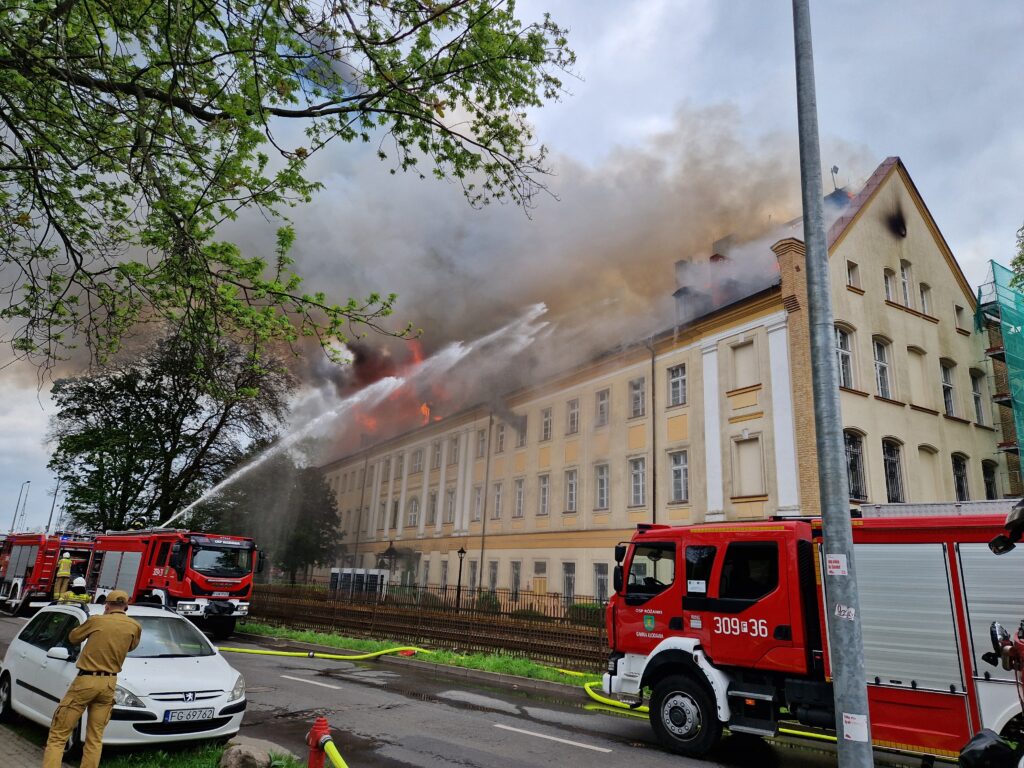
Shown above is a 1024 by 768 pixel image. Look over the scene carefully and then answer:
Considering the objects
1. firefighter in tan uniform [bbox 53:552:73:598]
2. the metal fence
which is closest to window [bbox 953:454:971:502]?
the metal fence

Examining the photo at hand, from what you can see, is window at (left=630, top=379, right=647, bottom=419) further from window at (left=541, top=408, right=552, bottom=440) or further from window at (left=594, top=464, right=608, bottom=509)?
window at (left=541, top=408, right=552, bottom=440)

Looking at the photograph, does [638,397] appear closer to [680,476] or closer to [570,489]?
[680,476]

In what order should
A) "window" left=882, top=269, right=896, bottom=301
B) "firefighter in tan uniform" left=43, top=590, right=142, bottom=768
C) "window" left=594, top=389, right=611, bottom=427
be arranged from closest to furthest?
"firefighter in tan uniform" left=43, top=590, right=142, bottom=768 → "window" left=882, top=269, right=896, bottom=301 → "window" left=594, top=389, right=611, bottom=427

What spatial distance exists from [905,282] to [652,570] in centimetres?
2216

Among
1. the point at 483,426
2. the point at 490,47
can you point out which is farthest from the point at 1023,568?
the point at 483,426

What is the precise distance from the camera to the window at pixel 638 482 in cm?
2564

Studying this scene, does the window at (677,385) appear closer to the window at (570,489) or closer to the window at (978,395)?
the window at (570,489)

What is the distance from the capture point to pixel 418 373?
37.0m

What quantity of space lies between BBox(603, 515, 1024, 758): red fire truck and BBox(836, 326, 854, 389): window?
1559 centimetres

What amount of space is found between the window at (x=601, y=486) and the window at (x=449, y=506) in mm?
12584

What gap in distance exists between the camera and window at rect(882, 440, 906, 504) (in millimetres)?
21484

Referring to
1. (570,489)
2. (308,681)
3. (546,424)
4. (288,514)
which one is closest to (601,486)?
(570,489)

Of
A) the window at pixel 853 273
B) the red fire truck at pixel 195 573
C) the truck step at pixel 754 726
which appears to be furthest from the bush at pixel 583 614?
the window at pixel 853 273

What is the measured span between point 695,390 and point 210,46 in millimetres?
19771
